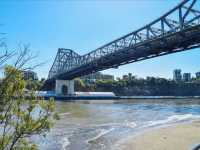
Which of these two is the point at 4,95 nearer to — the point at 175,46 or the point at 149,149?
the point at 149,149

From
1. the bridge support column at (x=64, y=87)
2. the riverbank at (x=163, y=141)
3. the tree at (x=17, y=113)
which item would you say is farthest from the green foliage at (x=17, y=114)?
the bridge support column at (x=64, y=87)

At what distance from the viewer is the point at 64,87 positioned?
99.8m

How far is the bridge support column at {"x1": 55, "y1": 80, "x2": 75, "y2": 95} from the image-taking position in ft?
323

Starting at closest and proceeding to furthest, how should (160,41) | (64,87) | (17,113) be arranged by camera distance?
(17,113), (160,41), (64,87)

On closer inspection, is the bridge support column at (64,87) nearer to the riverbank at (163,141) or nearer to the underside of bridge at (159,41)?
the underside of bridge at (159,41)

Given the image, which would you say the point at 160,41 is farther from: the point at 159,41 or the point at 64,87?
the point at 64,87

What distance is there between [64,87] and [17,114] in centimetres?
9586

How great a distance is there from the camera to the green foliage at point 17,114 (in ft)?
14.2

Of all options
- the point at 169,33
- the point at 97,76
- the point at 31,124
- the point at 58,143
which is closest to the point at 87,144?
the point at 58,143

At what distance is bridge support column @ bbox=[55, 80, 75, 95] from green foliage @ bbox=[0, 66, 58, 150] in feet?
308

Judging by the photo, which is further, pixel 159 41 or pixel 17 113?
pixel 159 41

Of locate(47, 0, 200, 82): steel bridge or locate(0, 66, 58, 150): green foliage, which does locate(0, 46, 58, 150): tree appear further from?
locate(47, 0, 200, 82): steel bridge

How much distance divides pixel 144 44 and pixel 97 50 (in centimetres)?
3282

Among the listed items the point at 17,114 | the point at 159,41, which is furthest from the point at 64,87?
the point at 17,114
